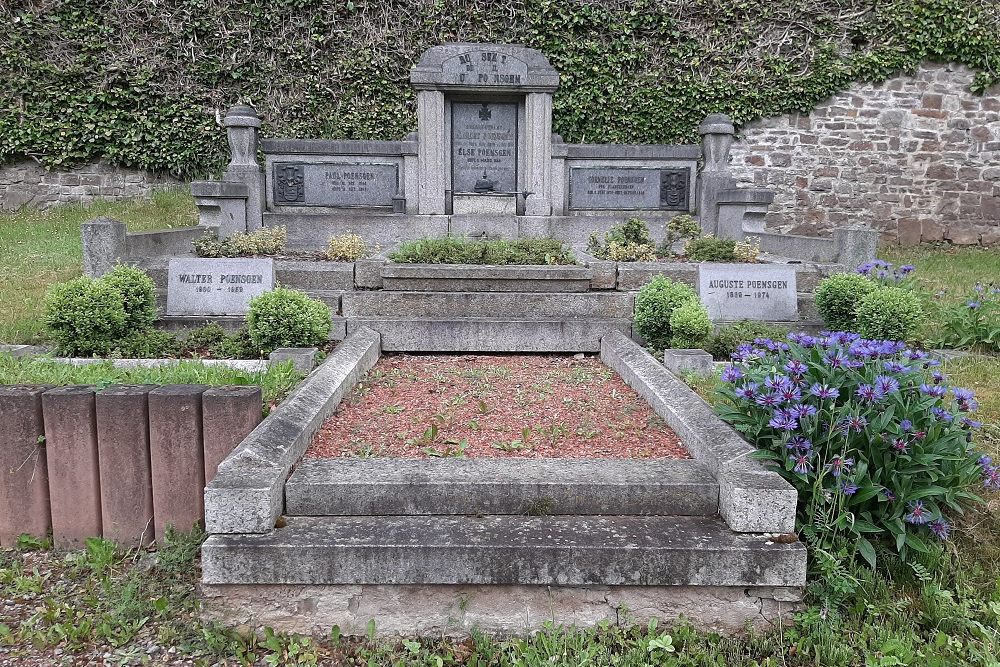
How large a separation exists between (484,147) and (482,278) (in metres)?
3.37

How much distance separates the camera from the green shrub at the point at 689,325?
501 cm

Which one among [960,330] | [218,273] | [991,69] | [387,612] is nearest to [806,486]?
[387,612]

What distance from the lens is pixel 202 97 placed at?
1227 centimetres

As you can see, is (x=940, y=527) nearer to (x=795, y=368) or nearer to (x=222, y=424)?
(x=795, y=368)

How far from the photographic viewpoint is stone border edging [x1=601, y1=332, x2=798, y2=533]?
104 inches

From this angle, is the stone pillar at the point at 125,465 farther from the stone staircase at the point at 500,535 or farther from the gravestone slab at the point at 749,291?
the gravestone slab at the point at 749,291

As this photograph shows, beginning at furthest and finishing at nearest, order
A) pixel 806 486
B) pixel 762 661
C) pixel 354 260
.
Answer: pixel 354 260 → pixel 806 486 → pixel 762 661

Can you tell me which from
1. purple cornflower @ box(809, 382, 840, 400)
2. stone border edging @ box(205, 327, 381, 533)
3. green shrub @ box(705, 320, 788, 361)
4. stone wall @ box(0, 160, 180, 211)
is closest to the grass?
stone wall @ box(0, 160, 180, 211)

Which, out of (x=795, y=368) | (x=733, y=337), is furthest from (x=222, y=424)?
(x=733, y=337)

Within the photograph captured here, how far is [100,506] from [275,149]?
625cm

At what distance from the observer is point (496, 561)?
2.53 meters

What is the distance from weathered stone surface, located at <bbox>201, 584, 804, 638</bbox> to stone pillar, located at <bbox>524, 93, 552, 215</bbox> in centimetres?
674

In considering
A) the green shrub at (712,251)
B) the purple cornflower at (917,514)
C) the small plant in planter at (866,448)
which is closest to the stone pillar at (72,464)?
the small plant in planter at (866,448)

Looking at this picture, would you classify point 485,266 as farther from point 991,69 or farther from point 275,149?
point 991,69
